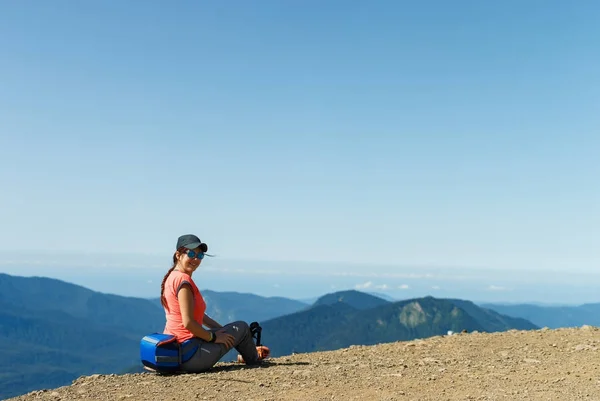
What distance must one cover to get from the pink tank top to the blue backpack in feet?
0.47

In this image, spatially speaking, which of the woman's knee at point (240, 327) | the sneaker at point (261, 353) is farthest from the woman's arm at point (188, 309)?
the sneaker at point (261, 353)

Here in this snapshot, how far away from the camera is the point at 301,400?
373 inches

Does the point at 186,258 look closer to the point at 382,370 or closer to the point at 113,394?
the point at 113,394

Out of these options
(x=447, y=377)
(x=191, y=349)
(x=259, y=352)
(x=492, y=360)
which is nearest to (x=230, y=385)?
(x=191, y=349)

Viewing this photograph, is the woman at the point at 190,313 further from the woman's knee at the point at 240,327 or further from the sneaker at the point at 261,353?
the sneaker at the point at 261,353

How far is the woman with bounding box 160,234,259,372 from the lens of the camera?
10.5 meters

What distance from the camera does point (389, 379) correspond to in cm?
1090

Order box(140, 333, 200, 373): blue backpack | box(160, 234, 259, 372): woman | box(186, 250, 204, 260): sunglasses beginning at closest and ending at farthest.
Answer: box(160, 234, 259, 372): woman < box(186, 250, 204, 260): sunglasses < box(140, 333, 200, 373): blue backpack

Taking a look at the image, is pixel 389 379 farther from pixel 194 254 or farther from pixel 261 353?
pixel 194 254

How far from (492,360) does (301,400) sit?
18.9ft

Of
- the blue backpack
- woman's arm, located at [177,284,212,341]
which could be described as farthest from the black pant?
woman's arm, located at [177,284,212,341]

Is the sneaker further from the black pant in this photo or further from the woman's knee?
the woman's knee

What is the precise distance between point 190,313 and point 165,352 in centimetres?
112

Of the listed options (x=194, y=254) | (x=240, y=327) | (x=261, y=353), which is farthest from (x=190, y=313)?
(x=261, y=353)
